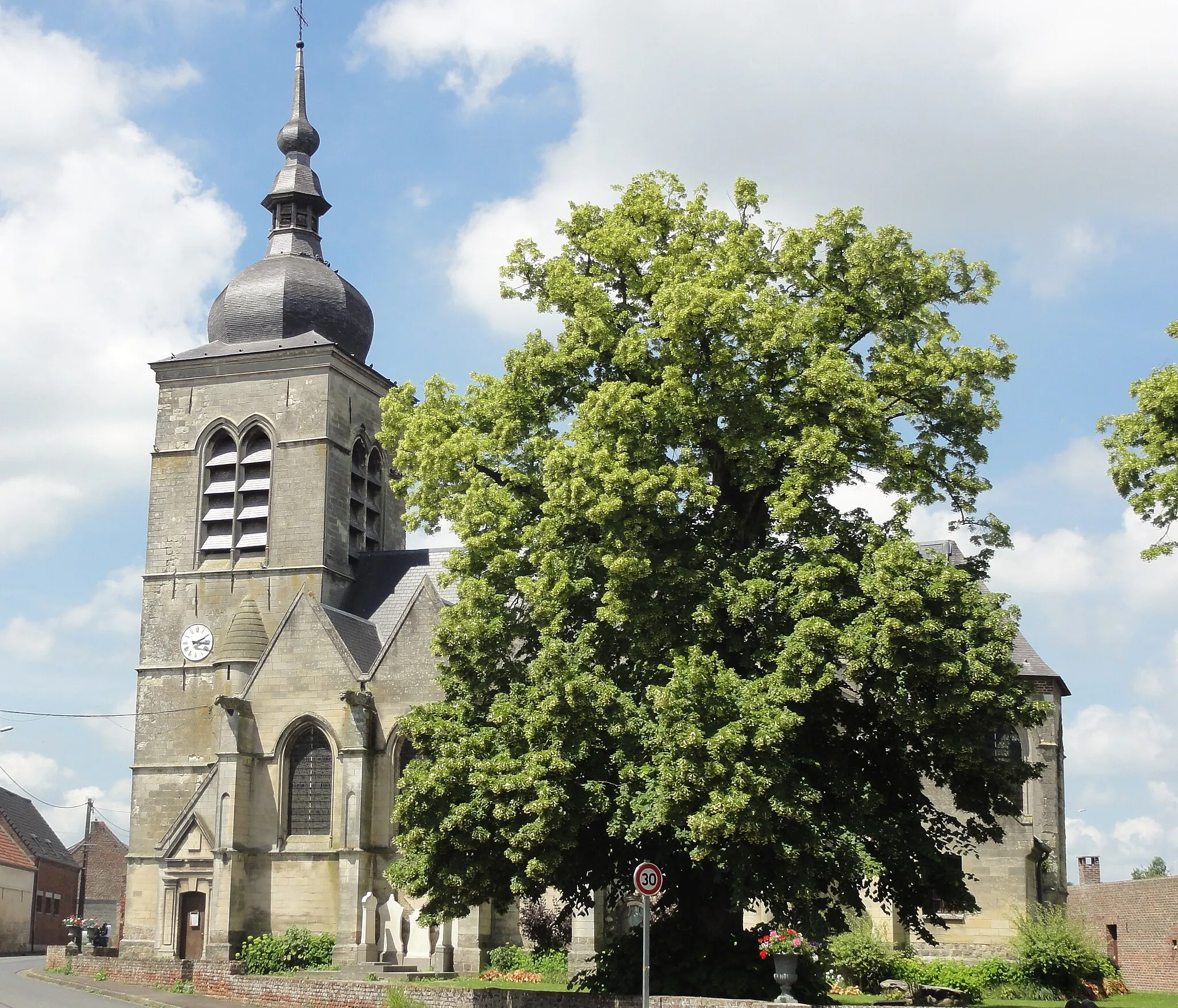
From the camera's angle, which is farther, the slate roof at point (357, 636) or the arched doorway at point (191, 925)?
the slate roof at point (357, 636)

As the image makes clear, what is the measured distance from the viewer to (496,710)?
20.5 meters

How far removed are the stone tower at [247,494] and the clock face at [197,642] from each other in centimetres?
4

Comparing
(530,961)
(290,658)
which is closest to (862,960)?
(530,961)

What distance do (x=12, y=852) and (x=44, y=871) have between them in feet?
14.3

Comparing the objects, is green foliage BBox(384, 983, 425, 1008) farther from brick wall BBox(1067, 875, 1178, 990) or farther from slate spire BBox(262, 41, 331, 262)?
slate spire BBox(262, 41, 331, 262)

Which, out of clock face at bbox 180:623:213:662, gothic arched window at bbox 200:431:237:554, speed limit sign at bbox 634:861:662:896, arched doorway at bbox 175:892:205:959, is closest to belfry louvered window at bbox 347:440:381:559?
gothic arched window at bbox 200:431:237:554

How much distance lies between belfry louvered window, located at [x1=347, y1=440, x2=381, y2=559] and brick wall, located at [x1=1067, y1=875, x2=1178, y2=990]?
21723mm

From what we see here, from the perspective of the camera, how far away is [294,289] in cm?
4094

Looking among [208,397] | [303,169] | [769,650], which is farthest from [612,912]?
[303,169]

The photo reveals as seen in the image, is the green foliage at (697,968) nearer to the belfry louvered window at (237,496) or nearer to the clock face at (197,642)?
the clock face at (197,642)

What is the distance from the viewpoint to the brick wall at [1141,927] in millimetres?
33938

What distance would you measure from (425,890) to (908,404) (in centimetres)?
1058

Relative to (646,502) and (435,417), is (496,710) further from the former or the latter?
(435,417)

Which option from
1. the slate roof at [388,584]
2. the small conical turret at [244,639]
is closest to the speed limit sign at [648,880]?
the slate roof at [388,584]
